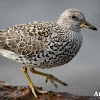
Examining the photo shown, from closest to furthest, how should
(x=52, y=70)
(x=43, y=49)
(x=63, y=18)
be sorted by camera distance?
(x=43, y=49)
(x=63, y=18)
(x=52, y=70)

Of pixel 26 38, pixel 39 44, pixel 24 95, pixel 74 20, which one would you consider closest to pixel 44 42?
pixel 39 44

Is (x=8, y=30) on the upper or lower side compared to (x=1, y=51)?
upper

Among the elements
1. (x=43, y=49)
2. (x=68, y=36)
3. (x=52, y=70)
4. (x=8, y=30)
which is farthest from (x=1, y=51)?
(x=52, y=70)

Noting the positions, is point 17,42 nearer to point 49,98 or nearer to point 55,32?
point 55,32

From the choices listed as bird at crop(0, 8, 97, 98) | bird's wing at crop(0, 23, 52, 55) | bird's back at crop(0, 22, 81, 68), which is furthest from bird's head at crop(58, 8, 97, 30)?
bird's wing at crop(0, 23, 52, 55)

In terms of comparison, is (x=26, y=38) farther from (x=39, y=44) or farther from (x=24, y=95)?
(x=24, y=95)

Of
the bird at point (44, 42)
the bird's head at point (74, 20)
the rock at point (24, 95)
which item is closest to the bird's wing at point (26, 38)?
the bird at point (44, 42)

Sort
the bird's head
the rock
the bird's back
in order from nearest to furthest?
the bird's back → the rock → the bird's head

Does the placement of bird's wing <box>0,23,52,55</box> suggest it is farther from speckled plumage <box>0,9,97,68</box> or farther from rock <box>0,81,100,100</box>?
rock <box>0,81,100,100</box>
